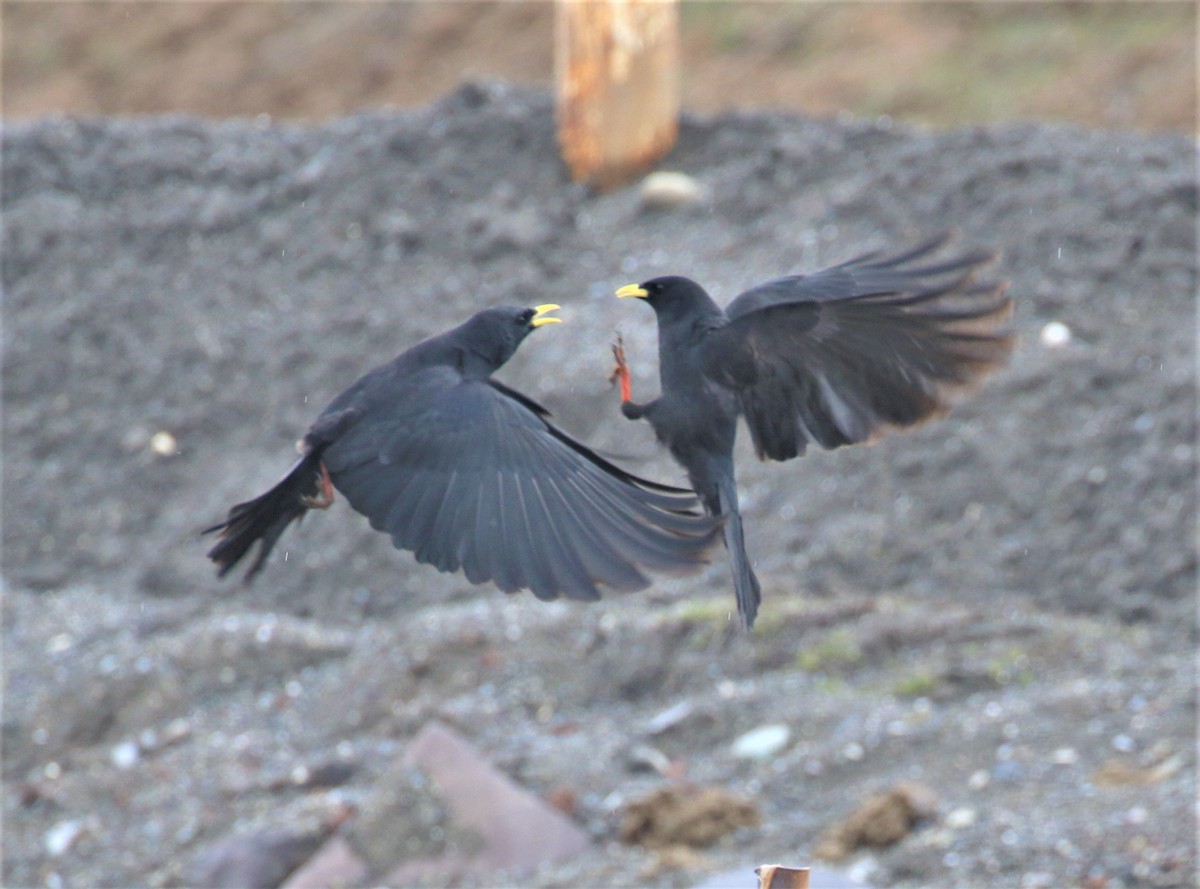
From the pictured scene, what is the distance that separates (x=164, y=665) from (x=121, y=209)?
293cm

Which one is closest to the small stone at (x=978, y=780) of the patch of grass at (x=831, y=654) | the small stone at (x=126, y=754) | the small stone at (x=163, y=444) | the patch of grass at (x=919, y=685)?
the patch of grass at (x=919, y=685)

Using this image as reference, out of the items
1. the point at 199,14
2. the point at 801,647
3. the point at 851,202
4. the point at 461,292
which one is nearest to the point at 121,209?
the point at 461,292

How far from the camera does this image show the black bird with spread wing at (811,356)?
3570 millimetres

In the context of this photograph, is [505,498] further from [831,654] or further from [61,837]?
[61,837]

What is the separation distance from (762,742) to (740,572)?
7.92 ft

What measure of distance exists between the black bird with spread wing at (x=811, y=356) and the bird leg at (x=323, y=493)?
0.58 meters

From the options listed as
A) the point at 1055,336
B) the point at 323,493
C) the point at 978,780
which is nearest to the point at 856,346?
the point at 323,493

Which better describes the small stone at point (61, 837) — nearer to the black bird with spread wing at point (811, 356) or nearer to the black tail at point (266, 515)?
the black tail at point (266, 515)

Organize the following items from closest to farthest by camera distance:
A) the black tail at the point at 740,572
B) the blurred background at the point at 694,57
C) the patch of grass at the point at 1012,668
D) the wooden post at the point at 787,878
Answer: the wooden post at the point at 787,878 → the black tail at the point at 740,572 → the patch of grass at the point at 1012,668 → the blurred background at the point at 694,57

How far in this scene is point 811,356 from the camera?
3.70m

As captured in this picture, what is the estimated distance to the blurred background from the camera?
1214 cm

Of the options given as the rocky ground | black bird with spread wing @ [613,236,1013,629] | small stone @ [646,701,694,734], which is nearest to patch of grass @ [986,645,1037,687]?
the rocky ground

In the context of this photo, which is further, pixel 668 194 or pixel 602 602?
pixel 668 194

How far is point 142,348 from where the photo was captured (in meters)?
8.04
